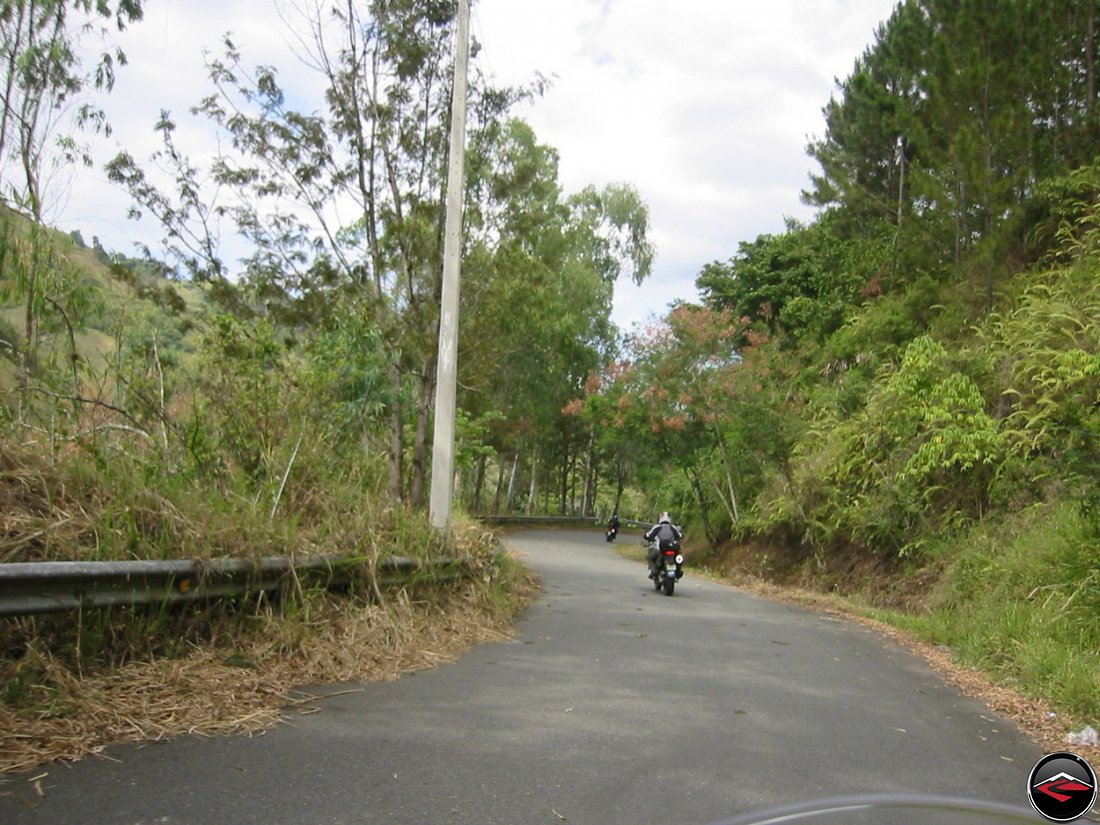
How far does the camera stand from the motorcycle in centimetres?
1653

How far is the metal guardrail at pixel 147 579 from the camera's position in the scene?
5309 millimetres

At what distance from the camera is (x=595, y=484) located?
68.4 metres

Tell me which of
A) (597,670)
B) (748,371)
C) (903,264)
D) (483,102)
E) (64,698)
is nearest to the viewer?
(64,698)

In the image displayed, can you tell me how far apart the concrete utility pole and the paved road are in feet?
8.50

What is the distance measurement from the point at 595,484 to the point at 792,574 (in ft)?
150

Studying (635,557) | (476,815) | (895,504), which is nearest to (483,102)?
(895,504)

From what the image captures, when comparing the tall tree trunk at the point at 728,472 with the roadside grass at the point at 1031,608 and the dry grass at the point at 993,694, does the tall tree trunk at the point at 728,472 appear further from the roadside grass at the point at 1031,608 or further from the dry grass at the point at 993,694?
the roadside grass at the point at 1031,608

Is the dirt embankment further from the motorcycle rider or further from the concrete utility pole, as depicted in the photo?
the concrete utility pole

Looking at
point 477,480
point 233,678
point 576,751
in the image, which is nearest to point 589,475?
point 477,480

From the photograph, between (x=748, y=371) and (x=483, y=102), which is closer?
(x=483, y=102)

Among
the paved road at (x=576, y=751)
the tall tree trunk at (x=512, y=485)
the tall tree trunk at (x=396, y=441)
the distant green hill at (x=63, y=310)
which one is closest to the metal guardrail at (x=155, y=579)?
the paved road at (x=576, y=751)

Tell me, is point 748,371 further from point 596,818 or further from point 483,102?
point 596,818

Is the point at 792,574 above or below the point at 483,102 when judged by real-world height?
below

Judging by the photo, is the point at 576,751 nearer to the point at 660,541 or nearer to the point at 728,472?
the point at 660,541
